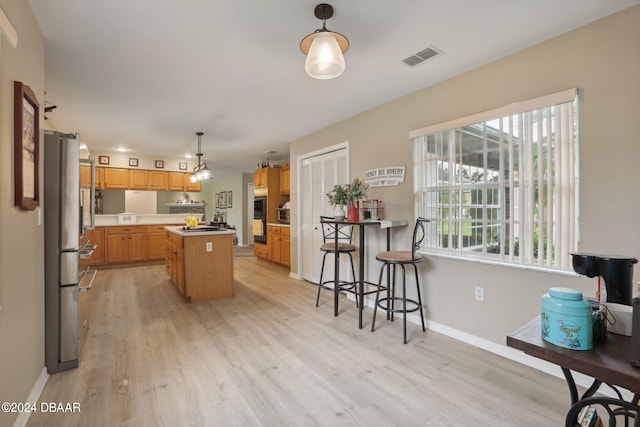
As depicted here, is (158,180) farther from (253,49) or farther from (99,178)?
(253,49)

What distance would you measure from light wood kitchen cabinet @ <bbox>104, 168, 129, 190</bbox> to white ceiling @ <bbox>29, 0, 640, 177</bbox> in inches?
96.6

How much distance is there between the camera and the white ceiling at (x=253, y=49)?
1809 mm

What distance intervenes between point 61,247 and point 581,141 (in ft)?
12.3

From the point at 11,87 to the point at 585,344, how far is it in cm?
273

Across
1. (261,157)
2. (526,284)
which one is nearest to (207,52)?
(526,284)

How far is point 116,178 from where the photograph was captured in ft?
20.4

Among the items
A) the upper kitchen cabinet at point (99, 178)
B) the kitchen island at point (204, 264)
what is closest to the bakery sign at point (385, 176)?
the kitchen island at point (204, 264)

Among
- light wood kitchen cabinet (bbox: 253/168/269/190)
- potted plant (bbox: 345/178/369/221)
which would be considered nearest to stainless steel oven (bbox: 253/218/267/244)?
light wood kitchen cabinet (bbox: 253/168/269/190)

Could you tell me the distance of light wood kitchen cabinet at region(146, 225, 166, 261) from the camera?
20.2 feet

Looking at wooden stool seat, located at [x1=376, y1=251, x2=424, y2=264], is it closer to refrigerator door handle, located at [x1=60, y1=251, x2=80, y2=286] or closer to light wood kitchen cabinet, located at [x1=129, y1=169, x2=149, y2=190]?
refrigerator door handle, located at [x1=60, y1=251, x2=80, y2=286]

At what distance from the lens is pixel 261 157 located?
21.9ft

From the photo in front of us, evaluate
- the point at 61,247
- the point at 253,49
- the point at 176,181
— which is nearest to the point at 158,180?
the point at 176,181

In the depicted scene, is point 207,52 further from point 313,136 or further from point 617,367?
point 617,367

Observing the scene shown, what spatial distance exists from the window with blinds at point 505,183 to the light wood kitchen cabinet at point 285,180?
3.60 meters
